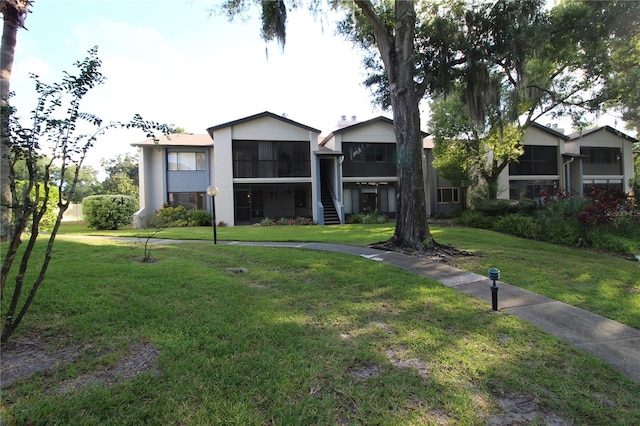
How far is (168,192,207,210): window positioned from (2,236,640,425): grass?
17152 mm

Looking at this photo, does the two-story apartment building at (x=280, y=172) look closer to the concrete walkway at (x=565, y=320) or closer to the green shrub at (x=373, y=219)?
the green shrub at (x=373, y=219)

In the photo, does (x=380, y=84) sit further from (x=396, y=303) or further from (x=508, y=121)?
(x=396, y=303)

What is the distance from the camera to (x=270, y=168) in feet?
71.1

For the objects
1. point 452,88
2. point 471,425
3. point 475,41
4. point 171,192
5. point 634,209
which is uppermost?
point 475,41

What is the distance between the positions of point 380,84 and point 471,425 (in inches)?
561

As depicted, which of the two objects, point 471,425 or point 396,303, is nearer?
point 471,425

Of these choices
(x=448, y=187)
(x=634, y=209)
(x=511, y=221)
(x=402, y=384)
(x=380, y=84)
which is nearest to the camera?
(x=402, y=384)

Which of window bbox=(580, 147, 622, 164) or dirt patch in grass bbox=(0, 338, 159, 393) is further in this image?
window bbox=(580, 147, 622, 164)

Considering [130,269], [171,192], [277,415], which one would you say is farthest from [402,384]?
[171,192]

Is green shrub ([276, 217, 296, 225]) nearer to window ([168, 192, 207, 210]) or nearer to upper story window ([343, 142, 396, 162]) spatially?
window ([168, 192, 207, 210])

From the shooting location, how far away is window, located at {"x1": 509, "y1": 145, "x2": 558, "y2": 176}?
26578mm

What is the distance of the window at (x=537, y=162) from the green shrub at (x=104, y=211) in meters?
27.5

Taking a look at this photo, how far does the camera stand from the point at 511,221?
16344 millimetres

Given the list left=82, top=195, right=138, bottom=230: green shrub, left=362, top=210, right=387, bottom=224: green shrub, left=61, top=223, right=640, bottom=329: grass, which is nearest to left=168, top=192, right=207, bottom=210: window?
left=82, top=195, right=138, bottom=230: green shrub
